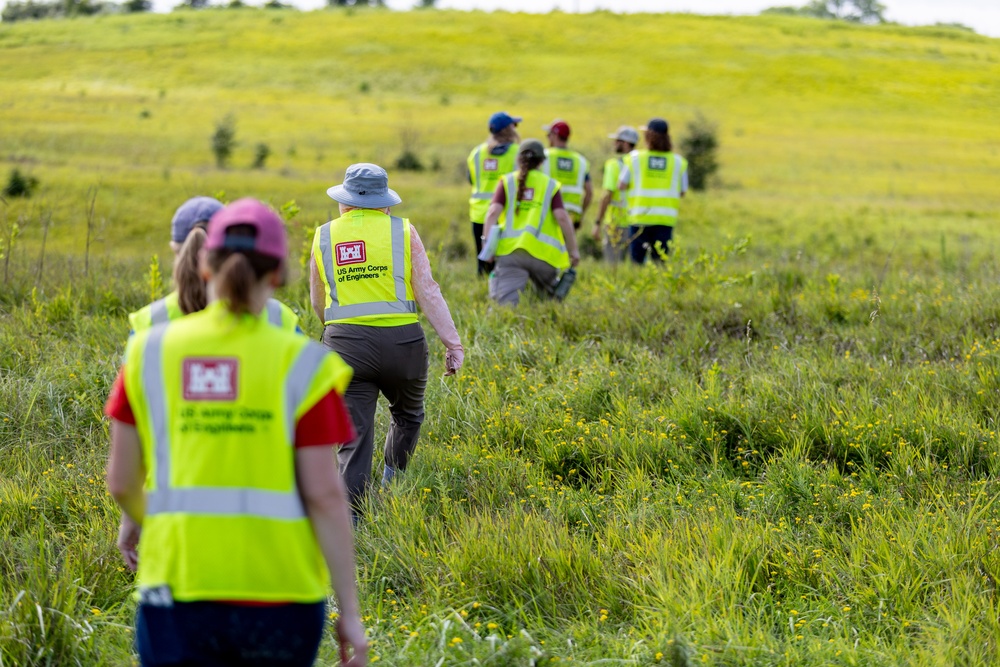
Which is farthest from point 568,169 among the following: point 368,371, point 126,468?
point 126,468

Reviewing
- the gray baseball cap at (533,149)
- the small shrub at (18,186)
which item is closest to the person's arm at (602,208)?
the gray baseball cap at (533,149)

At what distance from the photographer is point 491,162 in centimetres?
1056

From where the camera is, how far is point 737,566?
13.1 feet

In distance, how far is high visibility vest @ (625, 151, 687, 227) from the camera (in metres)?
10.8

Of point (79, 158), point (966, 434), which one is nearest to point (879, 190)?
point (79, 158)

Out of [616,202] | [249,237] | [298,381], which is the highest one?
[249,237]

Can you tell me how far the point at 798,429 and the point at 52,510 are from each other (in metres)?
3.98

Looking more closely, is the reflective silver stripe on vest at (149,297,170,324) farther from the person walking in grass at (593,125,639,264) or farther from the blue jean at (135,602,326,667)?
the person walking in grass at (593,125,639,264)

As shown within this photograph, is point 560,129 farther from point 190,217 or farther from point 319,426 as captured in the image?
point 319,426

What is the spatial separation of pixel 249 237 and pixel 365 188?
2.84m

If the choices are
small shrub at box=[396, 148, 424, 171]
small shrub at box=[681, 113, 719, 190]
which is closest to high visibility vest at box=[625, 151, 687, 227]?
small shrub at box=[681, 113, 719, 190]

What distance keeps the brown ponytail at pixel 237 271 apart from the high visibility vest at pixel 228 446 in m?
0.05

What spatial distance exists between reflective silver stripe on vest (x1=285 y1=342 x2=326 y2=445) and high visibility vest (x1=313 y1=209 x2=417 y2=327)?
2.76m

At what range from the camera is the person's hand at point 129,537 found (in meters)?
2.76
